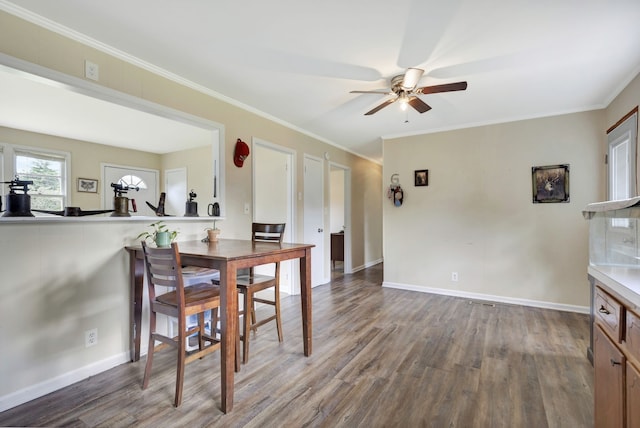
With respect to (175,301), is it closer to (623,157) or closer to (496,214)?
(496,214)

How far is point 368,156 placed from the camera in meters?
6.22

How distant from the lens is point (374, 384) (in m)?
2.03

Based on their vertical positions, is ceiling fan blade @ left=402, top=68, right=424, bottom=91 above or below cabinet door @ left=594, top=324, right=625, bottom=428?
above

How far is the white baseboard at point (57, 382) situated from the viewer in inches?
69.7

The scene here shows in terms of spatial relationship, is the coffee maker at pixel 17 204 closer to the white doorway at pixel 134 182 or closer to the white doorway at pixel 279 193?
the white doorway at pixel 279 193

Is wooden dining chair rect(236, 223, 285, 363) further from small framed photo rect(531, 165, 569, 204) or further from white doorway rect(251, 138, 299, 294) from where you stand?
small framed photo rect(531, 165, 569, 204)

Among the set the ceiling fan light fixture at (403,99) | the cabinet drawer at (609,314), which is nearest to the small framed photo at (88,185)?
the ceiling fan light fixture at (403,99)

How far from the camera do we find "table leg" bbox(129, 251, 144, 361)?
90.5 inches

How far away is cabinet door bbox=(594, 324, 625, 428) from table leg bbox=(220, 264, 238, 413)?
1.78m

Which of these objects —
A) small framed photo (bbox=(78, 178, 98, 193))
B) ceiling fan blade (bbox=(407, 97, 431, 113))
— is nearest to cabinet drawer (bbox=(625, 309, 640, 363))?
ceiling fan blade (bbox=(407, 97, 431, 113))

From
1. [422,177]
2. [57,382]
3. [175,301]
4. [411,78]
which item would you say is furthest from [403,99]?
[57,382]

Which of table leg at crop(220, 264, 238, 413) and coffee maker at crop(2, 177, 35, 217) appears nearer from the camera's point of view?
table leg at crop(220, 264, 238, 413)

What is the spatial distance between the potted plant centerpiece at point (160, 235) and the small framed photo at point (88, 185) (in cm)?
323

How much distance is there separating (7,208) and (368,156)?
5.41 metres
